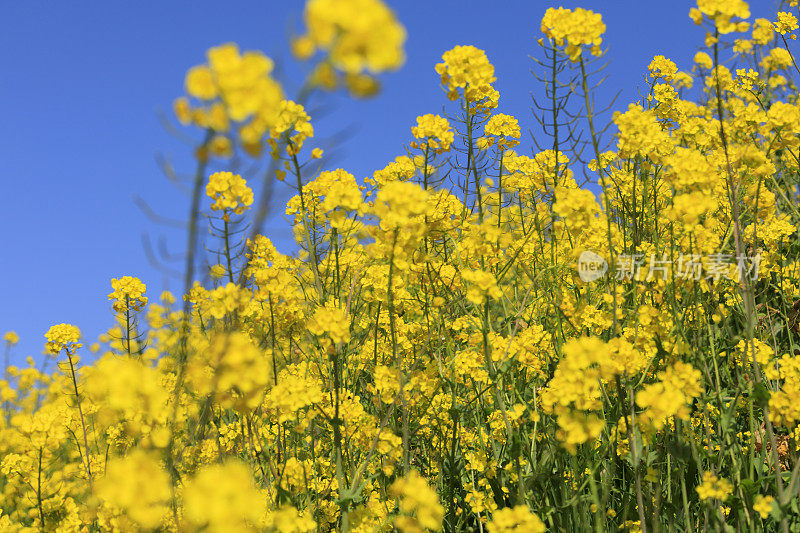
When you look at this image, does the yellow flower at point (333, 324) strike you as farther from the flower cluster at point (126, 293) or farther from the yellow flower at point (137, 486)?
the flower cluster at point (126, 293)

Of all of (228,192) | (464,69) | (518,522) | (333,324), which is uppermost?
(464,69)

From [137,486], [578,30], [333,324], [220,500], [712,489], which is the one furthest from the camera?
[578,30]

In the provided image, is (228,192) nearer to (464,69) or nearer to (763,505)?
(464,69)

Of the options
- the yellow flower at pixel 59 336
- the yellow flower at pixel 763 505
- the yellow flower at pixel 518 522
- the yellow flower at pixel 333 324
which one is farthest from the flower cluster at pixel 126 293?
the yellow flower at pixel 763 505

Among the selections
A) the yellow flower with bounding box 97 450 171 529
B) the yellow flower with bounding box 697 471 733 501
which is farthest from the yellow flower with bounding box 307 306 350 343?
the yellow flower with bounding box 697 471 733 501

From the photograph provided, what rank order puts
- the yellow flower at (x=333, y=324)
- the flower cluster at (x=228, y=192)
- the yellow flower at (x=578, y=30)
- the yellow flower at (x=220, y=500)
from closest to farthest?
1. the yellow flower at (x=220, y=500)
2. the flower cluster at (x=228, y=192)
3. the yellow flower at (x=333, y=324)
4. the yellow flower at (x=578, y=30)

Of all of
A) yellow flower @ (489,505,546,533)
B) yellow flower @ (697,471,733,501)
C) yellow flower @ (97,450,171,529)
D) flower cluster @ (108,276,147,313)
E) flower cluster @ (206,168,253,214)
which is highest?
flower cluster @ (108,276,147,313)

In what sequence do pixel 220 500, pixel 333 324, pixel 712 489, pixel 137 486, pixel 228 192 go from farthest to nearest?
pixel 712 489, pixel 333 324, pixel 228 192, pixel 137 486, pixel 220 500

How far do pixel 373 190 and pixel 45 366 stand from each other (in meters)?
3.62

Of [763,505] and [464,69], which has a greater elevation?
[464,69]

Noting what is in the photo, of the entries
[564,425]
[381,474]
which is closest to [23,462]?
[381,474]

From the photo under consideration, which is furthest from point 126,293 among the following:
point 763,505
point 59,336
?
point 763,505

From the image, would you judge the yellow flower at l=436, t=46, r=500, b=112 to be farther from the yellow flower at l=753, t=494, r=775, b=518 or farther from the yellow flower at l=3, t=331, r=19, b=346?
the yellow flower at l=3, t=331, r=19, b=346

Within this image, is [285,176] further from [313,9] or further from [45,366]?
[45,366]
